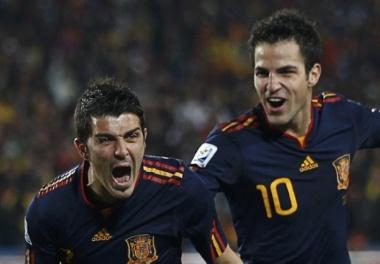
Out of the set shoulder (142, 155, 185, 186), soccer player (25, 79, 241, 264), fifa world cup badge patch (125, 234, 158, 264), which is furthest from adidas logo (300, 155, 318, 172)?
fifa world cup badge patch (125, 234, 158, 264)

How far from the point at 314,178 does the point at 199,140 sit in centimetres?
552

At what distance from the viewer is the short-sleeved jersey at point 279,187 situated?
4.04 meters

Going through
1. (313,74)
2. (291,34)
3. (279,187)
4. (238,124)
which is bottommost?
(279,187)

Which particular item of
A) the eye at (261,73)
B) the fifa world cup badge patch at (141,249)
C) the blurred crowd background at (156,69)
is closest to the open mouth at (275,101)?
the eye at (261,73)

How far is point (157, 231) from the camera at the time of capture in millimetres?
3576

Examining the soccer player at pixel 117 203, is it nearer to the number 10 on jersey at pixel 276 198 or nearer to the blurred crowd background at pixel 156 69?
the number 10 on jersey at pixel 276 198

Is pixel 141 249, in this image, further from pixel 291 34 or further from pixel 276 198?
pixel 291 34

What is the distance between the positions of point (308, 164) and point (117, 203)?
1.09 metres

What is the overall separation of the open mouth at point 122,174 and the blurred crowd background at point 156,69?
5.17m

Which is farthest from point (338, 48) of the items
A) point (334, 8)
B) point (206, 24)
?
point (206, 24)

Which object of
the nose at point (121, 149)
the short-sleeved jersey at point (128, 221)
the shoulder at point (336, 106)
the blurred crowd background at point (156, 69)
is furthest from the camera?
the blurred crowd background at point (156, 69)

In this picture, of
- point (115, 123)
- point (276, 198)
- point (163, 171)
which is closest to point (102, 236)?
point (163, 171)

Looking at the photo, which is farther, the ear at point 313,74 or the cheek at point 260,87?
the ear at point 313,74

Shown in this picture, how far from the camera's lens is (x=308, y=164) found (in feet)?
13.8
